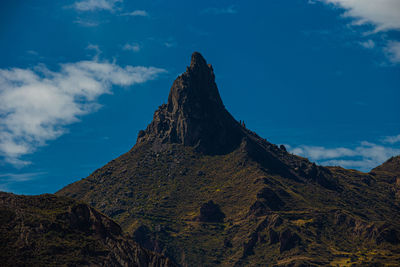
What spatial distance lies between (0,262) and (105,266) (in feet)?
101

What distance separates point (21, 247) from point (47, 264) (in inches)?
381

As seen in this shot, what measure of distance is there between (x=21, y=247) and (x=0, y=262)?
39.6ft

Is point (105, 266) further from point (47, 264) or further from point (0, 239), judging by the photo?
point (0, 239)

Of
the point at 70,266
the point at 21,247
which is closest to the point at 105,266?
the point at 70,266

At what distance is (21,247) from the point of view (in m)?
200

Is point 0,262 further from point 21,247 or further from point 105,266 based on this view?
point 105,266

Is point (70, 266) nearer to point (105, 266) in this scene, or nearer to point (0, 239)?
point (105, 266)

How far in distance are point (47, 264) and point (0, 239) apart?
16.3 meters

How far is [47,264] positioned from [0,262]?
49.8ft

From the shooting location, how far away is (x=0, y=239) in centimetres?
19950

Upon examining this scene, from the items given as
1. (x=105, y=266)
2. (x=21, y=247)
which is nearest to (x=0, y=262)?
(x=21, y=247)

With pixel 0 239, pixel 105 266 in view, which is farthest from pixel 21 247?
pixel 105 266

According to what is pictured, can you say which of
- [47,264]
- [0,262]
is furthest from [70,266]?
[0,262]

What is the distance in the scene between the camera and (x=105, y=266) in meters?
200
